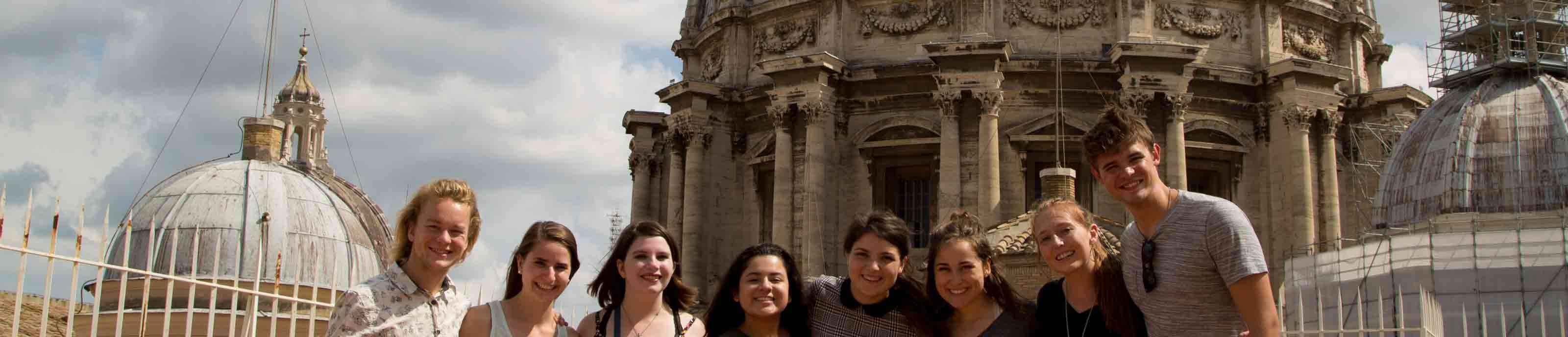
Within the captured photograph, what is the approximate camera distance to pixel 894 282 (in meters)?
6.33

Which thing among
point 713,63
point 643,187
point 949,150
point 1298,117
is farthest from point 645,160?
point 1298,117

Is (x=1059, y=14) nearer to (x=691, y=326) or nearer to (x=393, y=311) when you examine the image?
(x=691, y=326)

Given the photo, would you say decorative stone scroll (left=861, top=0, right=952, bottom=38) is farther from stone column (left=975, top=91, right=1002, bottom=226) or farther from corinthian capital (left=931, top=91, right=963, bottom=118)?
stone column (left=975, top=91, right=1002, bottom=226)

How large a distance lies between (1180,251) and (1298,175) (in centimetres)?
2422

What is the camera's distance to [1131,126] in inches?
199

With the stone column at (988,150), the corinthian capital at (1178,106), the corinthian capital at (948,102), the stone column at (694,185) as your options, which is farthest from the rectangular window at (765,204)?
the corinthian capital at (1178,106)

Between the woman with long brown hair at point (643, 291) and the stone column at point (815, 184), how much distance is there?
20825 mm

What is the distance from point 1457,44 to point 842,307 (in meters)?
33.6

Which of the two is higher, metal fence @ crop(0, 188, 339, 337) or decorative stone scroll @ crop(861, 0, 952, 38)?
decorative stone scroll @ crop(861, 0, 952, 38)

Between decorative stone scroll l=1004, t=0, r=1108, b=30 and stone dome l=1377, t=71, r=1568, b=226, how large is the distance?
26.5 feet

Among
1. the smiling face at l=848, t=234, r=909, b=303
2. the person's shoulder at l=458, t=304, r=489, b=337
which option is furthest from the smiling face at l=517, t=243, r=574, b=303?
the smiling face at l=848, t=234, r=909, b=303

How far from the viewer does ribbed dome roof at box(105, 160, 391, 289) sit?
17391mm

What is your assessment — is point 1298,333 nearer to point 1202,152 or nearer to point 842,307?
point 842,307

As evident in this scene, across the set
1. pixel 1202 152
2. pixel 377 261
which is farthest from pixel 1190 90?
pixel 377 261
